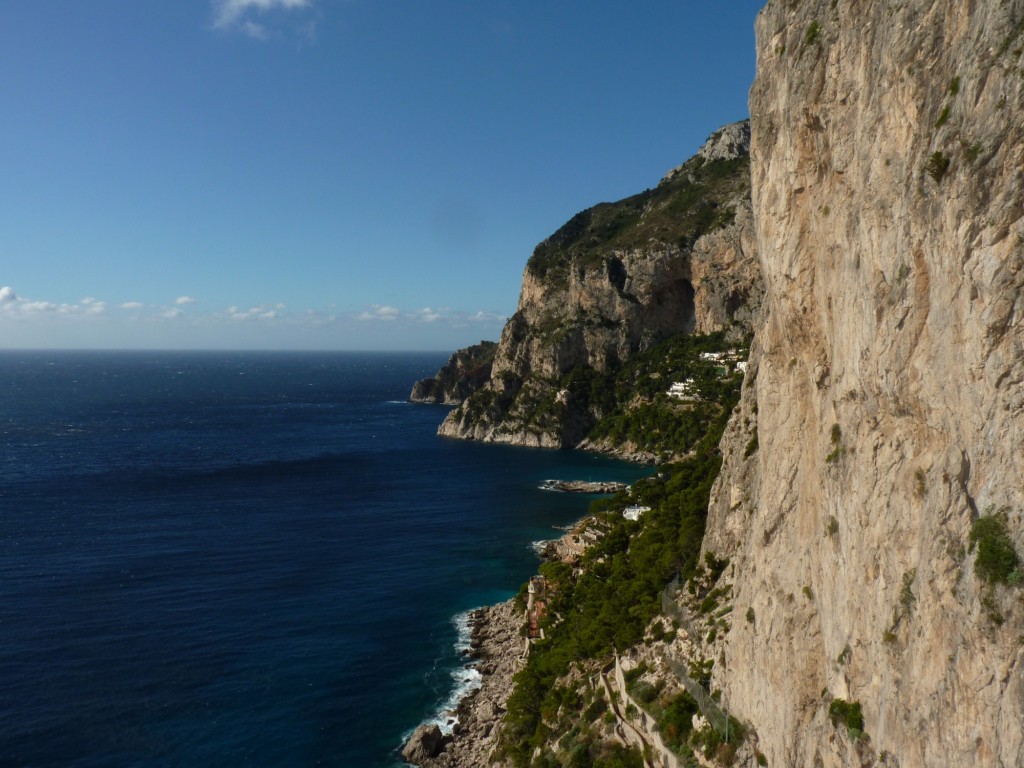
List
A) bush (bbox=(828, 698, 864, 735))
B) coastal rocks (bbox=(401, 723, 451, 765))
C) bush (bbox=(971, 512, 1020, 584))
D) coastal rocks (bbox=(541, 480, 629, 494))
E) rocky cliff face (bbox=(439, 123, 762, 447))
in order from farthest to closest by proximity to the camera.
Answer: rocky cliff face (bbox=(439, 123, 762, 447)) < coastal rocks (bbox=(541, 480, 629, 494)) < coastal rocks (bbox=(401, 723, 451, 765)) < bush (bbox=(828, 698, 864, 735)) < bush (bbox=(971, 512, 1020, 584))

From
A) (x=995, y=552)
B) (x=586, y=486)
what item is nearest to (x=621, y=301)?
(x=586, y=486)

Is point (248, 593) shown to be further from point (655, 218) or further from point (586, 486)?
point (655, 218)

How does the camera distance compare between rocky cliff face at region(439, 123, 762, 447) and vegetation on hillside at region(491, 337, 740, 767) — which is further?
rocky cliff face at region(439, 123, 762, 447)

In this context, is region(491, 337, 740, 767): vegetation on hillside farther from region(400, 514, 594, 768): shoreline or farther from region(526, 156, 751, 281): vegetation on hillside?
region(526, 156, 751, 281): vegetation on hillside

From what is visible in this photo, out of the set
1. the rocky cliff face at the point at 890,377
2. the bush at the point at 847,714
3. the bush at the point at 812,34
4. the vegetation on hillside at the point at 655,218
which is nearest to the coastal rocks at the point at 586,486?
the vegetation on hillside at the point at 655,218

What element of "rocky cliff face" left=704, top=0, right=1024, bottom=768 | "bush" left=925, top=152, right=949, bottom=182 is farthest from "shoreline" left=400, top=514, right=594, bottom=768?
"bush" left=925, top=152, right=949, bottom=182

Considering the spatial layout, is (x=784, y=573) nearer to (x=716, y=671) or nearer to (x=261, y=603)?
(x=716, y=671)
